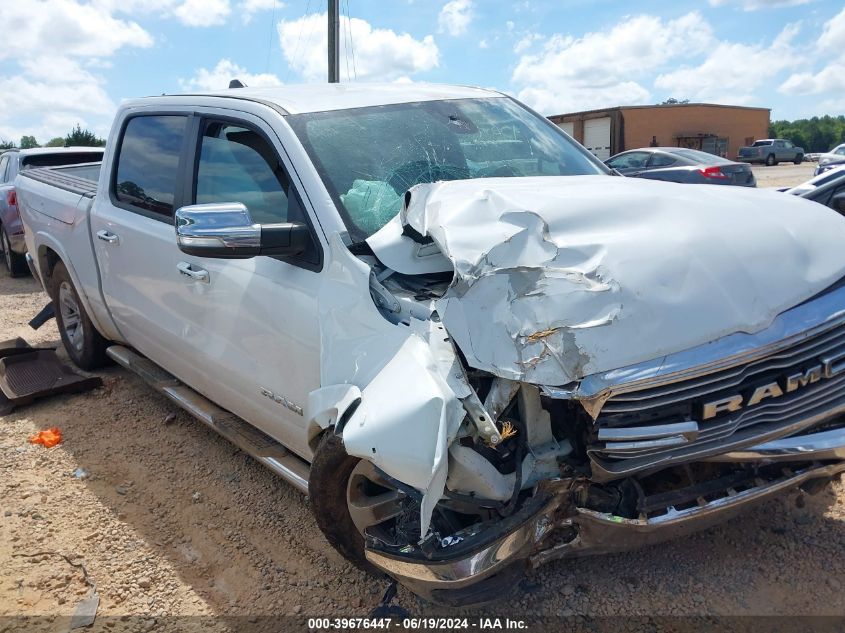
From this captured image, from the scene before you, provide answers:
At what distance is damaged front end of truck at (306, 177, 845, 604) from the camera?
77.5 inches

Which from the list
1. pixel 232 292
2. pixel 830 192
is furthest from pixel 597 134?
pixel 232 292

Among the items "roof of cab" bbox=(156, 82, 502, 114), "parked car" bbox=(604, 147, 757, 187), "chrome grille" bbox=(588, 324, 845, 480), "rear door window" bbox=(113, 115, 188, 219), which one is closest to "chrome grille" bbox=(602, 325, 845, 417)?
"chrome grille" bbox=(588, 324, 845, 480)

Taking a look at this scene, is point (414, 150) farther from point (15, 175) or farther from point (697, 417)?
point (15, 175)

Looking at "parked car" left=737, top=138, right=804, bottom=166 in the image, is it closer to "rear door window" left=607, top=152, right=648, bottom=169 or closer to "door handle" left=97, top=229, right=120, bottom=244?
"rear door window" left=607, top=152, right=648, bottom=169

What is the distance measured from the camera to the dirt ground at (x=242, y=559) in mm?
2697

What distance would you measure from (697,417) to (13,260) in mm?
10950

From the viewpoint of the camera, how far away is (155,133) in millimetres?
4094

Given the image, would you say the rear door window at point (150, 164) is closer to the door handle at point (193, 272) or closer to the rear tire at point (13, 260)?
the door handle at point (193, 272)

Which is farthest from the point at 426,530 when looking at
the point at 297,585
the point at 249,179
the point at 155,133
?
the point at 155,133

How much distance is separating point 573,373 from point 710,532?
5.34 feet

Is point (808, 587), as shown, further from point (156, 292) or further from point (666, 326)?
point (156, 292)

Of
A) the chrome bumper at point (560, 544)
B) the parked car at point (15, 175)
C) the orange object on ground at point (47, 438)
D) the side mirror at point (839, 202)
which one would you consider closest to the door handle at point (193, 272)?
the chrome bumper at point (560, 544)

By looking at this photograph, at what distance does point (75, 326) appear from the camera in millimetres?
5570

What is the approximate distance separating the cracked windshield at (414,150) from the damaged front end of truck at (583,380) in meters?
0.51
